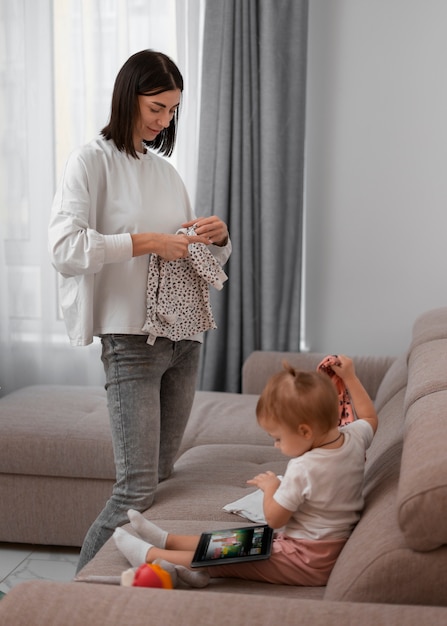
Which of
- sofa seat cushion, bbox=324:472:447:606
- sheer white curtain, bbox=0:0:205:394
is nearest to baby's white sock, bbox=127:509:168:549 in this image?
sofa seat cushion, bbox=324:472:447:606

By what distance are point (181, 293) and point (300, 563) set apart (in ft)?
2.95

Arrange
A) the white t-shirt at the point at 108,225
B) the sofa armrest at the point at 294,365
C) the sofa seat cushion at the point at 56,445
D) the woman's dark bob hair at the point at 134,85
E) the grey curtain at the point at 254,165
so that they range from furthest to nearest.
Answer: the grey curtain at the point at 254,165
the sofa armrest at the point at 294,365
the sofa seat cushion at the point at 56,445
the woman's dark bob hair at the point at 134,85
the white t-shirt at the point at 108,225

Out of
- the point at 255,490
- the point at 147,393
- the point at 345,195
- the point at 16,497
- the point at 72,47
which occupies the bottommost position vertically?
the point at 16,497

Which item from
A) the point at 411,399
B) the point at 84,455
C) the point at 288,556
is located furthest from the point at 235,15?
the point at 288,556

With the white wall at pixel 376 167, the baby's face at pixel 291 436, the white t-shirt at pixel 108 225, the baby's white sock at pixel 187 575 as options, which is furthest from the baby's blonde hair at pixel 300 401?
the white wall at pixel 376 167

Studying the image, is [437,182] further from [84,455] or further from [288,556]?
[288,556]

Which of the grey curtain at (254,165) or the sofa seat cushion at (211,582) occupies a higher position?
the grey curtain at (254,165)

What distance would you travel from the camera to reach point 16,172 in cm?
398

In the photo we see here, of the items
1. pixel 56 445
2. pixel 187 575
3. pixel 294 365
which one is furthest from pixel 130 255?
pixel 294 365

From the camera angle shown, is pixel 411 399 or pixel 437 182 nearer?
pixel 411 399

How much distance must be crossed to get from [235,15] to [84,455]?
6.49 feet

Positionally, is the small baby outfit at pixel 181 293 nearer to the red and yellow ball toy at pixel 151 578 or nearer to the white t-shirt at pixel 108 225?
the white t-shirt at pixel 108 225

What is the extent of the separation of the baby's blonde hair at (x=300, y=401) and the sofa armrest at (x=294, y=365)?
1.72 meters

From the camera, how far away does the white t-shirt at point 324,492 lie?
166 centimetres
